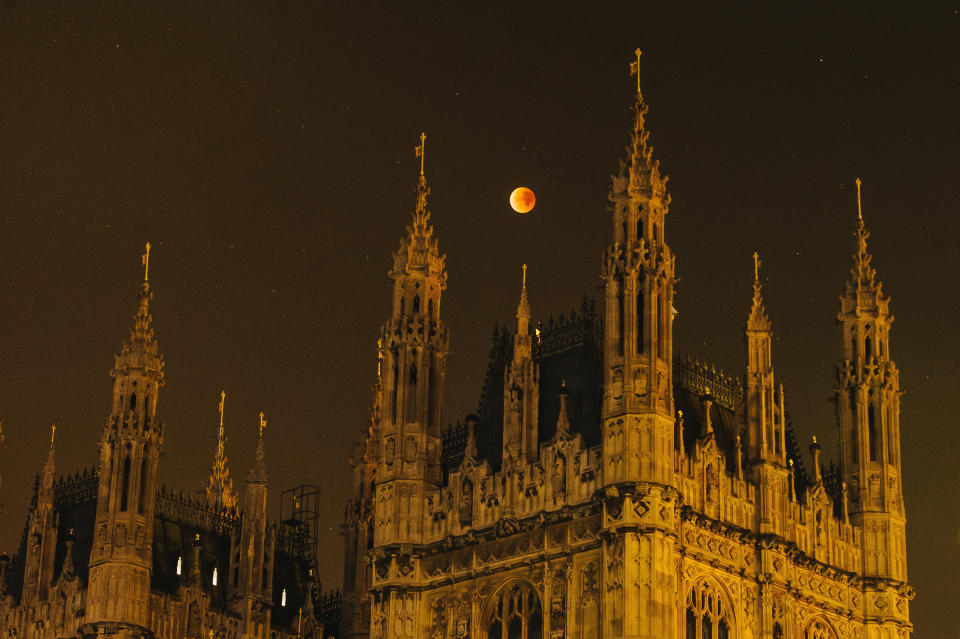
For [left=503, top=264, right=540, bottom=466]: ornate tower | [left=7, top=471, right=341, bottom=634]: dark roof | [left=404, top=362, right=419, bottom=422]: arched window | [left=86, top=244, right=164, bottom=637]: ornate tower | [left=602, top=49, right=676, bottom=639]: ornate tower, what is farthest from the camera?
[left=7, top=471, right=341, bottom=634]: dark roof

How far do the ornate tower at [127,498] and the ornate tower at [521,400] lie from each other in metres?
14.4

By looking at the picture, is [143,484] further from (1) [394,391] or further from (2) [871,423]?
(2) [871,423]

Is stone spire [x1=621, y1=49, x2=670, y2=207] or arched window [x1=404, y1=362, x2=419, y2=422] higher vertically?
stone spire [x1=621, y1=49, x2=670, y2=207]

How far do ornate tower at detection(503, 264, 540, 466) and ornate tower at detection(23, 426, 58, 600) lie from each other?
65.4 feet

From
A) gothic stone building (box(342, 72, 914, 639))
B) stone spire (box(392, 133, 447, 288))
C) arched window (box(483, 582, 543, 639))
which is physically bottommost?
arched window (box(483, 582, 543, 639))

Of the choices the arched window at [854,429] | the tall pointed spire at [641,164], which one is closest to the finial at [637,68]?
the tall pointed spire at [641,164]

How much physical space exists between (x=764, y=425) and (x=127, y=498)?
20.8m

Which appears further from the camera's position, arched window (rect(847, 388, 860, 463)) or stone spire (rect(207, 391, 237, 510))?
stone spire (rect(207, 391, 237, 510))

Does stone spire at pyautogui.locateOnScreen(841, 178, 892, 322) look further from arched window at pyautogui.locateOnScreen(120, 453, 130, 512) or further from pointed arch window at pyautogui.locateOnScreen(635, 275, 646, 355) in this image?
arched window at pyautogui.locateOnScreen(120, 453, 130, 512)

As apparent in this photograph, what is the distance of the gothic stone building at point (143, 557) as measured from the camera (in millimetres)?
66188

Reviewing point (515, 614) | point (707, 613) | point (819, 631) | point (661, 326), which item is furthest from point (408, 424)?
point (819, 631)

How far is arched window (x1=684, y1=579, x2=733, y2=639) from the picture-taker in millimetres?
53469

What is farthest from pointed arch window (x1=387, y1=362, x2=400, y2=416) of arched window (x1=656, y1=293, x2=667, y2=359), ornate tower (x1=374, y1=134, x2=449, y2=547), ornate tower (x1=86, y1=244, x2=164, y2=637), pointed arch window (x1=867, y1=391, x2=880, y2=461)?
pointed arch window (x1=867, y1=391, x2=880, y2=461)

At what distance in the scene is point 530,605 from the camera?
54.5 meters
